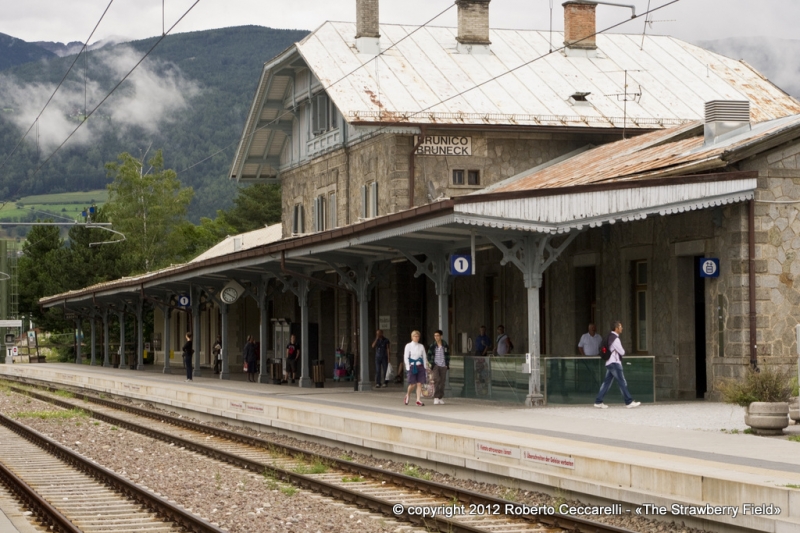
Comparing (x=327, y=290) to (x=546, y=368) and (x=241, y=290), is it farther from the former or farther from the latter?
(x=546, y=368)

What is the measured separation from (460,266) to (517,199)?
2.68 m

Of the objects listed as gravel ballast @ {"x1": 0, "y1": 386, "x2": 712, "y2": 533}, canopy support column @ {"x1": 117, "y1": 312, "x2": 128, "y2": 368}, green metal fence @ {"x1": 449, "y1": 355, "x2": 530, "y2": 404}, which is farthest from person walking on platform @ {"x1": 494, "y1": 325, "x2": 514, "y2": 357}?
canopy support column @ {"x1": 117, "y1": 312, "x2": 128, "y2": 368}

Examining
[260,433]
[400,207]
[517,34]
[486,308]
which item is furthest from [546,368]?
[517,34]

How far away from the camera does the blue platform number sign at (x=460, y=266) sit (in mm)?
21516

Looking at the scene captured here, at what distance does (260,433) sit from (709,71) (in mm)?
20806

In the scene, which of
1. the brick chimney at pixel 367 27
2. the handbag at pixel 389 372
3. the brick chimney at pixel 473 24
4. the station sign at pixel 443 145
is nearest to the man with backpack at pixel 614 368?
the handbag at pixel 389 372

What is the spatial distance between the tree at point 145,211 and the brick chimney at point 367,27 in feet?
158

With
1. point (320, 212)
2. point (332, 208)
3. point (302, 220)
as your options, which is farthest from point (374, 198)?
point (302, 220)

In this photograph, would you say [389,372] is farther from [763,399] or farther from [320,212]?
[763,399]

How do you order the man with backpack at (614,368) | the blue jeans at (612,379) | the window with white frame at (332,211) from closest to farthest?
1. the man with backpack at (614,368)
2. the blue jeans at (612,379)
3. the window with white frame at (332,211)

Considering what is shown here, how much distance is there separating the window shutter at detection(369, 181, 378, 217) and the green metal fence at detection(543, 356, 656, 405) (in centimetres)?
1269

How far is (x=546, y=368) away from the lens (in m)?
20.5

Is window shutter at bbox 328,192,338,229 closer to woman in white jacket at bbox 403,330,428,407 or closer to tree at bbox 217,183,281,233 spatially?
woman in white jacket at bbox 403,330,428,407

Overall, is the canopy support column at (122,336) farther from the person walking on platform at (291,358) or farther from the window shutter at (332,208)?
the person walking on platform at (291,358)
